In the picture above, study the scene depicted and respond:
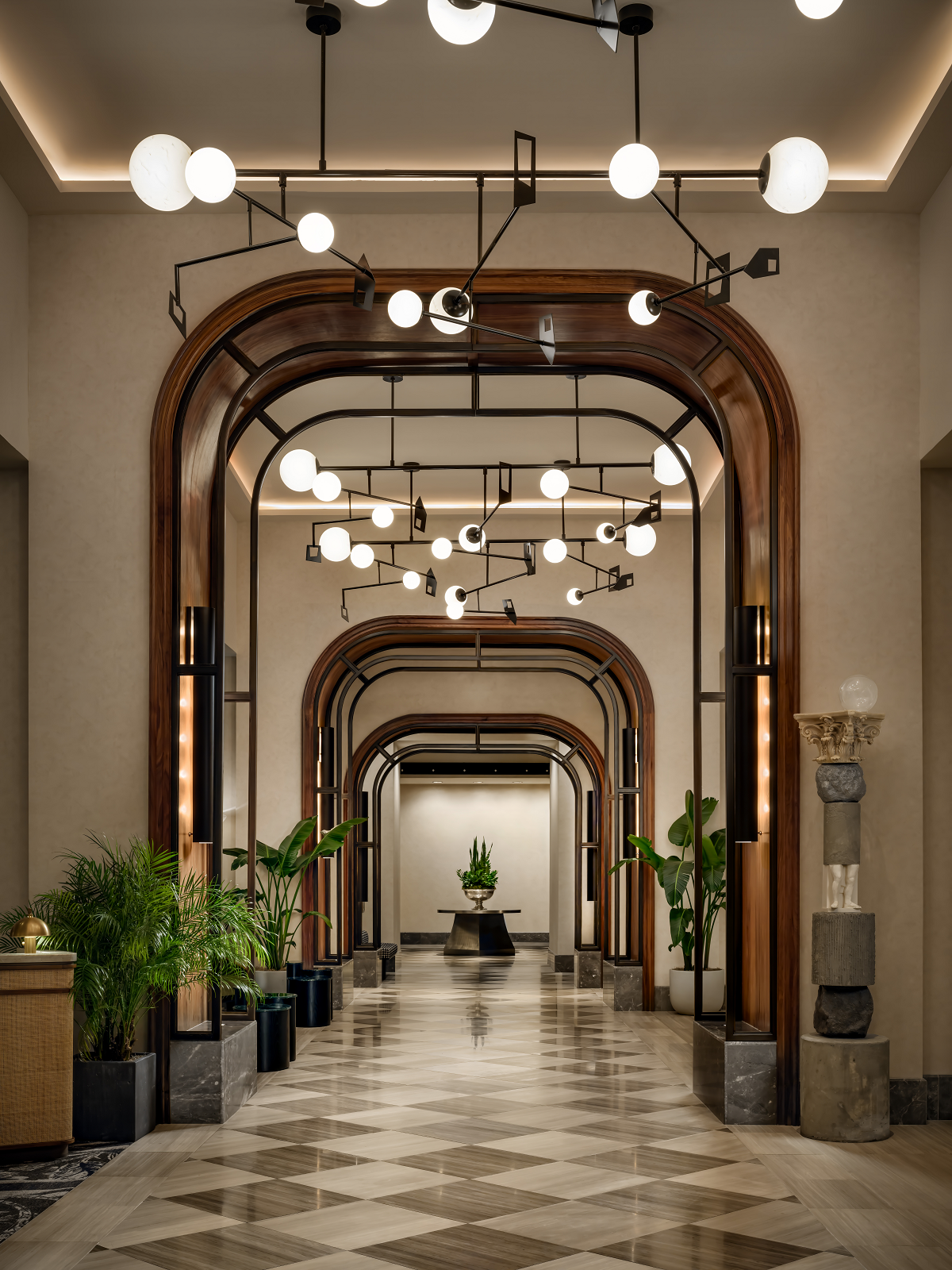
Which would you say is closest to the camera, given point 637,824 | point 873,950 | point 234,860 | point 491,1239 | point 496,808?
point 491,1239

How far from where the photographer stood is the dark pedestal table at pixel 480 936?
22.1 m

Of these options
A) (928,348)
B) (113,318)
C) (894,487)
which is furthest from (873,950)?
(113,318)

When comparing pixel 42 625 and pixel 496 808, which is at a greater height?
pixel 42 625

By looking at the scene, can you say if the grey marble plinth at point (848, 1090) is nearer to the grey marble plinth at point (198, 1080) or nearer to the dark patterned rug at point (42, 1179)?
the grey marble plinth at point (198, 1080)

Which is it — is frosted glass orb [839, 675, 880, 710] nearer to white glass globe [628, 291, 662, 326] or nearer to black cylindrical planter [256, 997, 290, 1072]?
white glass globe [628, 291, 662, 326]

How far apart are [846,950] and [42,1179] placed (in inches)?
139

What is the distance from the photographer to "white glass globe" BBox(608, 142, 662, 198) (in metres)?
3.64

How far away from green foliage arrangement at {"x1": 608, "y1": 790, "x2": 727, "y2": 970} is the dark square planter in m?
5.59

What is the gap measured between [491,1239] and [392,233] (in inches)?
181

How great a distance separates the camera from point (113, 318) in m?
6.32

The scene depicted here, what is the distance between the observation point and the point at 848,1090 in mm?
5637

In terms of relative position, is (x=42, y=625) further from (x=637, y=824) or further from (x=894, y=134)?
(x=637, y=824)

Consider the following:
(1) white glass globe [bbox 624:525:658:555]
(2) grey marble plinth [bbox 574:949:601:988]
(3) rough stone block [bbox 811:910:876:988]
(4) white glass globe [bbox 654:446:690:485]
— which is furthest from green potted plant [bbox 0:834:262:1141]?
(2) grey marble plinth [bbox 574:949:601:988]

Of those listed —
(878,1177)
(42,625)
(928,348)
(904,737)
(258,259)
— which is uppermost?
(258,259)
